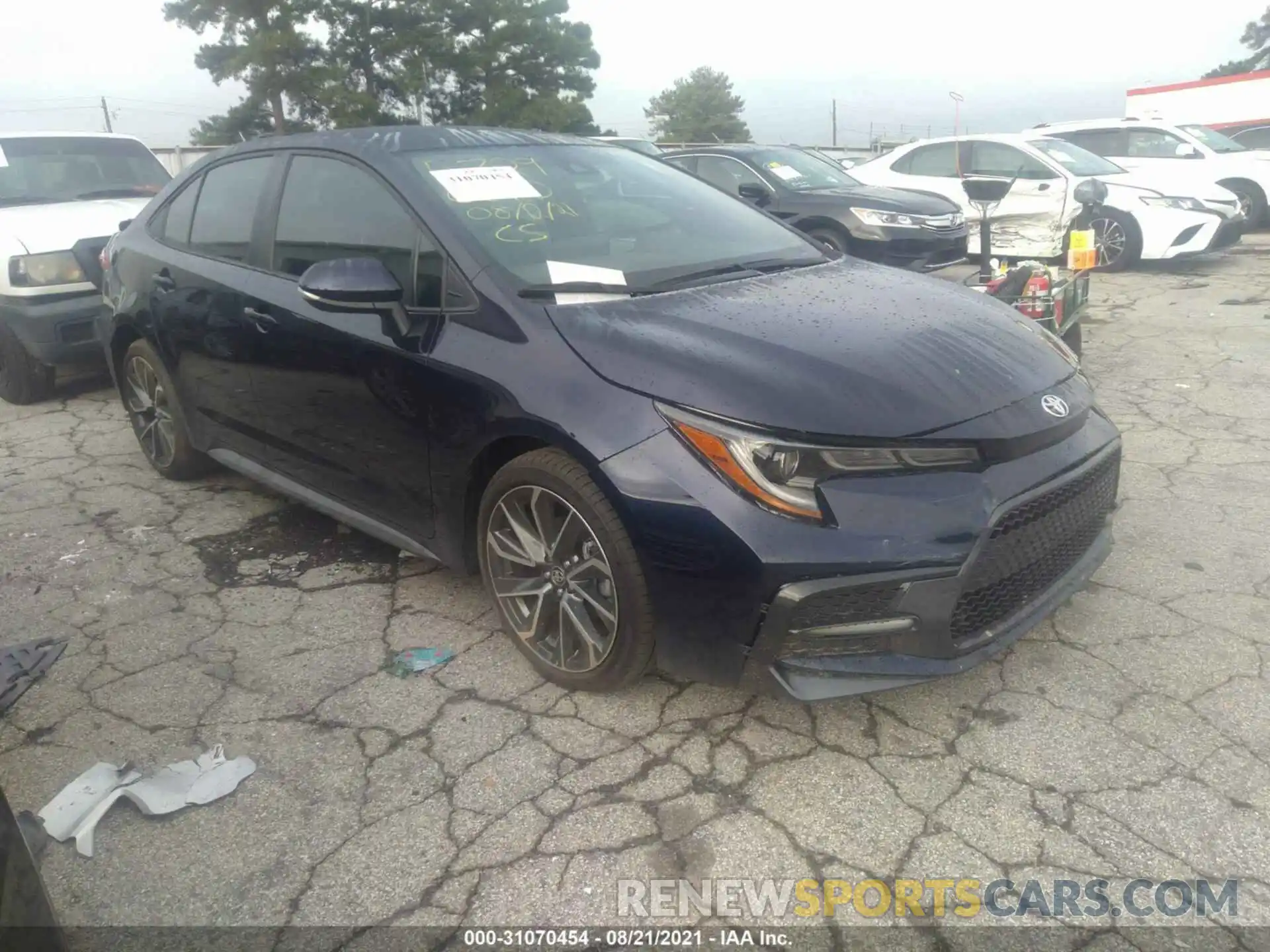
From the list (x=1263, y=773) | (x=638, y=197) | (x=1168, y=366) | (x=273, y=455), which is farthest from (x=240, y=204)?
(x=1168, y=366)

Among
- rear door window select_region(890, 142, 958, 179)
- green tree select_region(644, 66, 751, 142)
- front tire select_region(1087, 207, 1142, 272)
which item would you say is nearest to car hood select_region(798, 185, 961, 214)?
rear door window select_region(890, 142, 958, 179)

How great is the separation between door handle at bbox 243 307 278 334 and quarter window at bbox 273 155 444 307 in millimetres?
175

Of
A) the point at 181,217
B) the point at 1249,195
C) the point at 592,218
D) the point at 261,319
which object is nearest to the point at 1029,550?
the point at 592,218

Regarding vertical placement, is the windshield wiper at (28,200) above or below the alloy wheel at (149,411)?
above

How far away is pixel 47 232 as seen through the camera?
5.90 m

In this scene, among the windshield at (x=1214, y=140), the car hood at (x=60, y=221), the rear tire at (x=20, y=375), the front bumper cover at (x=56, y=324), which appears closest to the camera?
the front bumper cover at (x=56, y=324)

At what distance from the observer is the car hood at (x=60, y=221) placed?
5.82 meters

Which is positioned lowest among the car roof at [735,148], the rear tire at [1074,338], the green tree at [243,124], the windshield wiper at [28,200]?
the rear tire at [1074,338]

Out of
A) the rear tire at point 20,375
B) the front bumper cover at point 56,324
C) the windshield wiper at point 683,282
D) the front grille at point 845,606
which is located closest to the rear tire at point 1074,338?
the windshield wiper at point 683,282

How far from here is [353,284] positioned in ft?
9.48

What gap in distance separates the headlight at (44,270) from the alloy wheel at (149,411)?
5.28 ft

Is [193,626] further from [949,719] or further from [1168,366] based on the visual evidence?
[1168,366]

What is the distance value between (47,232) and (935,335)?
5.55m

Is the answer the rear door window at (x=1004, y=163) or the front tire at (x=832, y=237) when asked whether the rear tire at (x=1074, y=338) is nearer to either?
the front tire at (x=832, y=237)
